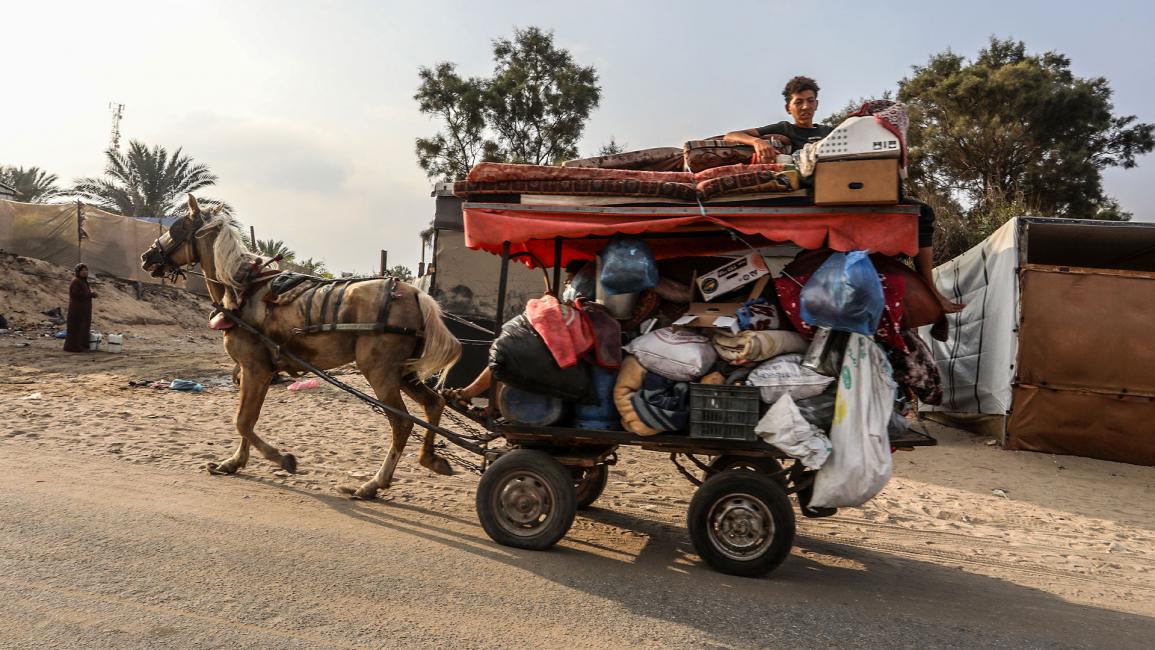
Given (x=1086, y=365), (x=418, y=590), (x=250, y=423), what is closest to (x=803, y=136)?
(x=418, y=590)

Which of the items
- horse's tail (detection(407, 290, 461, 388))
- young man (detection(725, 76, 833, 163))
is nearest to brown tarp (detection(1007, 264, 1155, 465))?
young man (detection(725, 76, 833, 163))

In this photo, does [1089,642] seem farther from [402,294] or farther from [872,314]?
[402,294]

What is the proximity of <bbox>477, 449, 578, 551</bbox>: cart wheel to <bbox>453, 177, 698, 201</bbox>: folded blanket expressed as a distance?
5.43 ft

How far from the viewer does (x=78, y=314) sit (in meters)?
14.2

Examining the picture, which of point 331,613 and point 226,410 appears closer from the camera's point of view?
point 331,613

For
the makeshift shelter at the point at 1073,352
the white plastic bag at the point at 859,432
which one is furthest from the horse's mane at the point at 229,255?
the makeshift shelter at the point at 1073,352

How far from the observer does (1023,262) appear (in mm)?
8812

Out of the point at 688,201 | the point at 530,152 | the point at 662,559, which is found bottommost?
the point at 662,559

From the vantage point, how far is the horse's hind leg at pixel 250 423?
19.7 feet

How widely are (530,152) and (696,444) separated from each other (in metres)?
22.2

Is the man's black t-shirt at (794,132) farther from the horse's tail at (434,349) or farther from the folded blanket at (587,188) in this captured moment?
the horse's tail at (434,349)

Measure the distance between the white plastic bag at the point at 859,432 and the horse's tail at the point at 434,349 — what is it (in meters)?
3.02

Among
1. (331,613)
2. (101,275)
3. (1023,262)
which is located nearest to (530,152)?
(101,275)

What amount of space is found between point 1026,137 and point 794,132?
2162 centimetres
